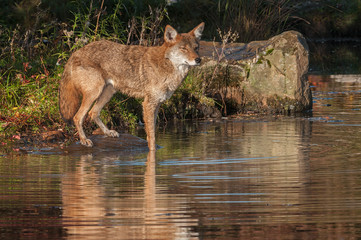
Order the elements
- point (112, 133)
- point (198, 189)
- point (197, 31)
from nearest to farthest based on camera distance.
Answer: point (198, 189) → point (197, 31) → point (112, 133)

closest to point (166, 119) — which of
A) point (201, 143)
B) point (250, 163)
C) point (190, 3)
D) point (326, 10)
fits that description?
point (201, 143)

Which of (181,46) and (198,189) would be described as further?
(181,46)

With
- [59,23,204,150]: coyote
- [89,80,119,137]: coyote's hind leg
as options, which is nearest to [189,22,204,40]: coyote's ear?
[59,23,204,150]: coyote

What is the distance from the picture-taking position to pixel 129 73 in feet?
38.4

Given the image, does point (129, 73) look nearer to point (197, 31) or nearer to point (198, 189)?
point (197, 31)

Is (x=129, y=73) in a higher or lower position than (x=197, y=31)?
lower

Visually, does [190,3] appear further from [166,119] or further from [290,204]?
[290,204]

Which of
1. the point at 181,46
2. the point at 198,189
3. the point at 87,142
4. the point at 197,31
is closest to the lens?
the point at 198,189

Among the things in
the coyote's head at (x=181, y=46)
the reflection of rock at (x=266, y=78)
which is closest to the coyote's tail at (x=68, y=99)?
the coyote's head at (x=181, y=46)

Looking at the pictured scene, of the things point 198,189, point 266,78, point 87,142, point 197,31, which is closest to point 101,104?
point 87,142

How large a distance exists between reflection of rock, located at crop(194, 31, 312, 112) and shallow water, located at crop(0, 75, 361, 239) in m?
2.62

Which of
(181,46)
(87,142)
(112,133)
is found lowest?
(87,142)

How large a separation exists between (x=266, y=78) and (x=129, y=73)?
4943 mm

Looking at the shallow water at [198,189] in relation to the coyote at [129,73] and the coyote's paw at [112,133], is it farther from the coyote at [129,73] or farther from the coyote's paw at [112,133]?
the coyote at [129,73]
